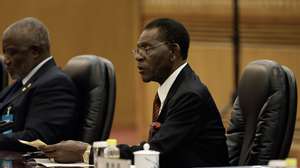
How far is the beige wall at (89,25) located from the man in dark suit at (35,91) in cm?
551

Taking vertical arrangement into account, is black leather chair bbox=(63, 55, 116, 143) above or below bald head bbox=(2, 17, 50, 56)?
below

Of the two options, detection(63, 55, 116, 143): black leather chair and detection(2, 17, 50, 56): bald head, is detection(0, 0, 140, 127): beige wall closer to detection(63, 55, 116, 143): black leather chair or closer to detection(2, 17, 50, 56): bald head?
detection(63, 55, 116, 143): black leather chair

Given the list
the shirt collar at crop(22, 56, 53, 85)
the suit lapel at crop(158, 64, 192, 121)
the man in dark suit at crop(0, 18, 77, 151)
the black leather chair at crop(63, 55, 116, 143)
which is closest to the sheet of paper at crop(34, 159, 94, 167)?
the suit lapel at crop(158, 64, 192, 121)

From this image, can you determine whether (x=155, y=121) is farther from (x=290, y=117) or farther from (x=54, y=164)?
(x=290, y=117)

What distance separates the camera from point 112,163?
294 cm

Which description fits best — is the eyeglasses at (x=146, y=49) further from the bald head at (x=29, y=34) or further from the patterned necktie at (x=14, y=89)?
the patterned necktie at (x=14, y=89)

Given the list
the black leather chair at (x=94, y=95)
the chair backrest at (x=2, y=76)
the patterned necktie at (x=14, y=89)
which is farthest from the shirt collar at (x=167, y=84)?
the chair backrest at (x=2, y=76)

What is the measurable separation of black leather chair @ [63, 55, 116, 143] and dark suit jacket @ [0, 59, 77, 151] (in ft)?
0.29

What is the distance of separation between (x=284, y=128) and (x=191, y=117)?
52 centimetres

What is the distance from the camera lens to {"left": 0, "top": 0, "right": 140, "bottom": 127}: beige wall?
406 inches

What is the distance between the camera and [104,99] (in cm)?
467

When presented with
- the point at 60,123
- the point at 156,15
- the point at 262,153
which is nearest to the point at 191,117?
the point at 262,153

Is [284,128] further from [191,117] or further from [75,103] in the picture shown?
[75,103]

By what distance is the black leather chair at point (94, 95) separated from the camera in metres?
4.64
